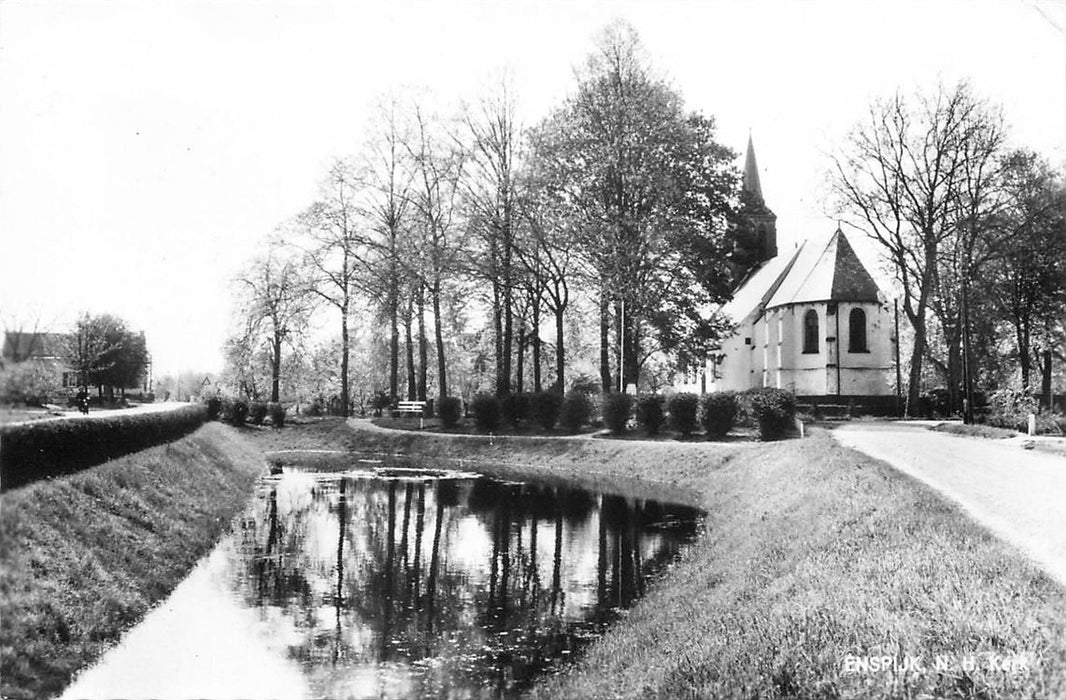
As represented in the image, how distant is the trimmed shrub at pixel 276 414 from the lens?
41844 millimetres

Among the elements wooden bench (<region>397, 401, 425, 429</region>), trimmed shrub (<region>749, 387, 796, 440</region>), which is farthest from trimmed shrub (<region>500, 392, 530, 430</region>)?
trimmed shrub (<region>749, 387, 796, 440</region>)

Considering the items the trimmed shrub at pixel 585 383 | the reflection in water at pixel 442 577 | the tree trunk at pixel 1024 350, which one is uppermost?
the tree trunk at pixel 1024 350

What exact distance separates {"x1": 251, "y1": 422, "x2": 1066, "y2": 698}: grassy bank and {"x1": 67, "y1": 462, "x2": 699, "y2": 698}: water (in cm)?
98

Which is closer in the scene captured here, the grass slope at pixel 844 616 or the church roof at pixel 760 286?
the grass slope at pixel 844 616

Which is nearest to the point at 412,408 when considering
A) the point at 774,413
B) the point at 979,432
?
the point at 774,413

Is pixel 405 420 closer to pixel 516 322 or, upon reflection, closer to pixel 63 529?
pixel 516 322

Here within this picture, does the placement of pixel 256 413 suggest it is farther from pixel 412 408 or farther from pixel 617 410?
pixel 617 410

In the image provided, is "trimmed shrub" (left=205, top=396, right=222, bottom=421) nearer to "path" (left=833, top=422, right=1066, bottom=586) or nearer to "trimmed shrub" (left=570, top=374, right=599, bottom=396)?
"trimmed shrub" (left=570, top=374, right=599, bottom=396)

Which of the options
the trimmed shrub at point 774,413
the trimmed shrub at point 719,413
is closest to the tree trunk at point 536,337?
the trimmed shrub at point 719,413

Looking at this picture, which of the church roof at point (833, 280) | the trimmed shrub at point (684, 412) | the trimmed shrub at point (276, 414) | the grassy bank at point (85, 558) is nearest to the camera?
the grassy bank at point (85, 558)

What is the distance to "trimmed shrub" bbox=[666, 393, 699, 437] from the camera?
99.1 ft

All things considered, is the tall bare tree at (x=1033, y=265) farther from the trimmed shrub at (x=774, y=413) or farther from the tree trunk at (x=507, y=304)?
the tree trunk at (x=507, y=304)

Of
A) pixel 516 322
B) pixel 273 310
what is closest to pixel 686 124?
pixel 516 322

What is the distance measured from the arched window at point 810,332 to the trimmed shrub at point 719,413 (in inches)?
655
